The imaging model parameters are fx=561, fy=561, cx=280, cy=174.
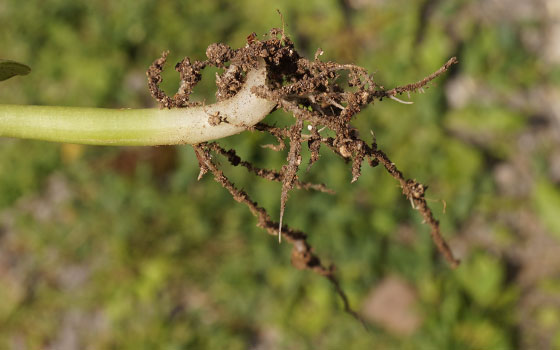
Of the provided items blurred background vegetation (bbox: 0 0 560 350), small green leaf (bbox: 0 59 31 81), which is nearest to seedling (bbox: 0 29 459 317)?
small green leaf (bbox: 0 59 31 81)

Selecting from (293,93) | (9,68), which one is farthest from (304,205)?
(9,68)

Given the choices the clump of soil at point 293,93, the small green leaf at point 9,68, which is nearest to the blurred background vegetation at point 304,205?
the clump of soil at point 293,93

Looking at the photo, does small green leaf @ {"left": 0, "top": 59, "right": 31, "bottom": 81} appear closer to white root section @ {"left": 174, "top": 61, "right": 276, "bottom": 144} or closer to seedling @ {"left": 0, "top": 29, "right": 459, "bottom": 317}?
seedling @ {"left": 0, "top": 29, "right": 459, "bottom": 317}

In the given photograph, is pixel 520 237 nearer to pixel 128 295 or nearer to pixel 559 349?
pixel 559 349

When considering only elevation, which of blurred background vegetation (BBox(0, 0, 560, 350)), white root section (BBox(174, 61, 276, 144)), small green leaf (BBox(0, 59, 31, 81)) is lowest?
small green leaf (BBox(0, 59, 31, 81))

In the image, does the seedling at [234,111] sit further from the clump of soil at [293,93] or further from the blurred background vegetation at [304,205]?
the blurred background vegetation at [304,205]

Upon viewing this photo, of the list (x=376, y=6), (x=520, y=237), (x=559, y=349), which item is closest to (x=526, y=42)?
(x=376, y=6)
